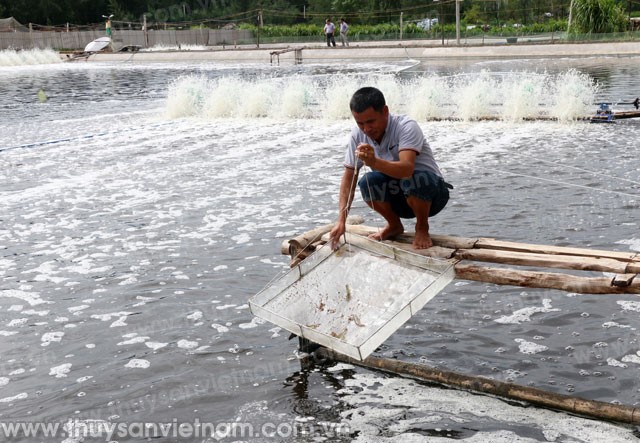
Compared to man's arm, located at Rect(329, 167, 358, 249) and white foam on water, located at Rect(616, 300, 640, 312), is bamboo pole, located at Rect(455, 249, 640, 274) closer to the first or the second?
man's arm, located at Rect(329, 167, 358, 249)

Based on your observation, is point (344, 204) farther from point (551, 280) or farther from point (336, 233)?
point (551, 280)

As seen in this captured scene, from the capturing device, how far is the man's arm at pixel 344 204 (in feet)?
18.0

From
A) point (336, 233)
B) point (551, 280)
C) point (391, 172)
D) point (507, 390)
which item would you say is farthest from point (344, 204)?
point (507, 390)

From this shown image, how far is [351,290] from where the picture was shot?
535 centimetres

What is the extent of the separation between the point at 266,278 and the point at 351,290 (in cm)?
235

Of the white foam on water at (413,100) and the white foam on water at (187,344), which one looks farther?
the white foam on water at (413,100)

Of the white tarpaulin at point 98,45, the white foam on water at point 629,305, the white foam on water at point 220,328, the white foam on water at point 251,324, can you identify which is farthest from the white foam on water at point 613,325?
the white tarpaulin at point 98,45

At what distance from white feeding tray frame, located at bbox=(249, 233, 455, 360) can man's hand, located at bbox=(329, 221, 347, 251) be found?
4cm

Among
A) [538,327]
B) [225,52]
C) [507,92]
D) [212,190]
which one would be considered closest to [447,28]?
[225,52]

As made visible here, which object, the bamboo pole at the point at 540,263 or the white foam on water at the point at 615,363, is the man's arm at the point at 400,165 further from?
the white foam on water at the point at 615,363

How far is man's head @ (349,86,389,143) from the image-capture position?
207 inches

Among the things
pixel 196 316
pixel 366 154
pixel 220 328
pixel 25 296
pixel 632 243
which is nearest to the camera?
pixel 366 154

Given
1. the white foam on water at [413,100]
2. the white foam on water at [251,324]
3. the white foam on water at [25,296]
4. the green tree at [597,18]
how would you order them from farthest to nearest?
the green tree at [597,18]
the white foam on water at [413,100]
the white foam on water at [25,296]
the white foam on water at [251,324]

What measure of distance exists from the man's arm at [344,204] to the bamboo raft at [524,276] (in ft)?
0.70
